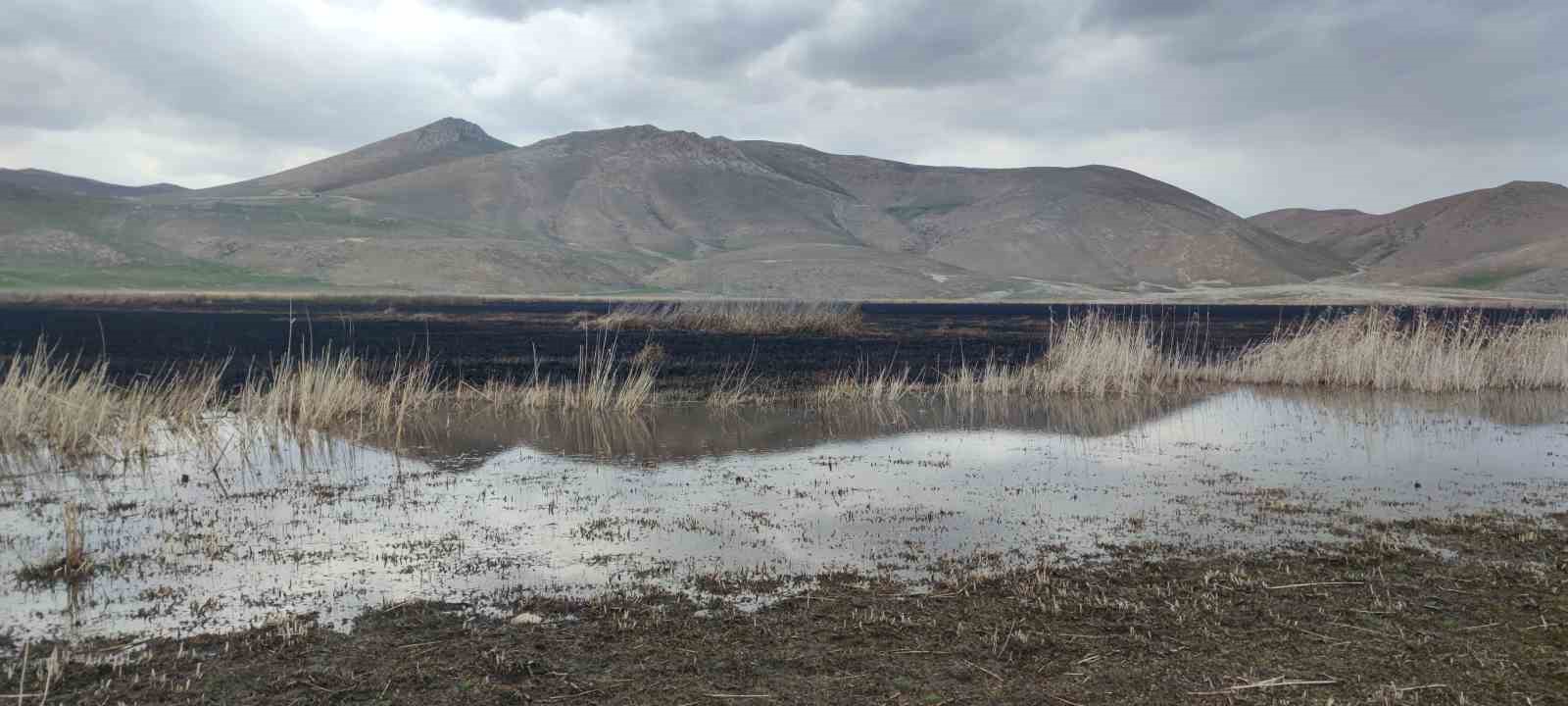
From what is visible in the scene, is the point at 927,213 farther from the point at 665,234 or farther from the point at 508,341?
the point at 508,341

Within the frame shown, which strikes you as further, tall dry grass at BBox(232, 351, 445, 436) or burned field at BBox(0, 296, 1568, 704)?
tall dry grass at BBox(232, 351, 445, 436)

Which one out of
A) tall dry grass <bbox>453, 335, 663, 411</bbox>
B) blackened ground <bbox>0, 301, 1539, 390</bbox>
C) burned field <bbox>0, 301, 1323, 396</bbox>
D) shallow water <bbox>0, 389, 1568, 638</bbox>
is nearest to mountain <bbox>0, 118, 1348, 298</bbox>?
burned field <bbox>0, 301, 1323, 396</bbox>

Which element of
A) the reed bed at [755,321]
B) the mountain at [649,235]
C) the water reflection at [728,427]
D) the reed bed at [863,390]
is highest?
the mountain at [649,235]

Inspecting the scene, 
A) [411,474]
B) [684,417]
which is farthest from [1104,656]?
[684,417]

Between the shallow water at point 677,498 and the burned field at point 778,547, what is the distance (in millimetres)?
69

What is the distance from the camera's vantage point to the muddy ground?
5996 mm

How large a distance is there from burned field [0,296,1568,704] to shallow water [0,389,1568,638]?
7 cm

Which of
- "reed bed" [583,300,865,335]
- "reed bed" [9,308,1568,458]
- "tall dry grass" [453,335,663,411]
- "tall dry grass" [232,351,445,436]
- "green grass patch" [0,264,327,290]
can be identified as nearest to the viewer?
"reed bed" [9,308,1568,458]

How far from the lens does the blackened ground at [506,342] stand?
2730 cm

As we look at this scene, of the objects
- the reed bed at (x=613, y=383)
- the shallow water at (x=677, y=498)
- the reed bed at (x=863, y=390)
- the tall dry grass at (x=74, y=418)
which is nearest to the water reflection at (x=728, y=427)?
the shallow water at (x=677, y=498)

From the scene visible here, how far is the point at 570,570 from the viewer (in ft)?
28.8

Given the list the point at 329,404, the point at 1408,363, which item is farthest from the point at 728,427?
the point at 1408,363

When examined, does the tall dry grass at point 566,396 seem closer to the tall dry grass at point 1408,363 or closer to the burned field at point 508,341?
the burned field at point 508,341

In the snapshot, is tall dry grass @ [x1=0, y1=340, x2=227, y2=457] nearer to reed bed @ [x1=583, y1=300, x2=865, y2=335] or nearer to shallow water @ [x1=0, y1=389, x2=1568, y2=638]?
shallow water @ [x1=0, y1=389, x2=1568, y2=638]
